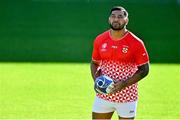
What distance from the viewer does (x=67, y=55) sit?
2242 cm

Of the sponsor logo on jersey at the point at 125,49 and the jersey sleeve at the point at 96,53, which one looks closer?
the sponsor logo on jersey at the point at 125,49

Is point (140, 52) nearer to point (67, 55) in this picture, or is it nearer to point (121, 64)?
point (121, 64)

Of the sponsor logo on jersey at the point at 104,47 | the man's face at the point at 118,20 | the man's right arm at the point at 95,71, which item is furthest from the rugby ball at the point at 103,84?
the man's face at the point at 118,20

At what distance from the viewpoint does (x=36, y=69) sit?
61.3 ft

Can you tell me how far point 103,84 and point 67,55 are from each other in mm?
14695

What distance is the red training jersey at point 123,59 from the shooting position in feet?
25.8

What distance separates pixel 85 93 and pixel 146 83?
7.37ft

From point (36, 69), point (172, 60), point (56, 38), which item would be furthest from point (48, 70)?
point (56, 38)

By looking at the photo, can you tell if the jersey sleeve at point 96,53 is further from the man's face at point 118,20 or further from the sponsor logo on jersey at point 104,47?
the man's face at point 118,20

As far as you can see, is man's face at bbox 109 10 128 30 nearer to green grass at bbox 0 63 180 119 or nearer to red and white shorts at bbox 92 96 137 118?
red and white shorts at bbox 92 96 137 118

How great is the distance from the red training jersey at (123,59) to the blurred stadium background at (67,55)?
13.3 feet

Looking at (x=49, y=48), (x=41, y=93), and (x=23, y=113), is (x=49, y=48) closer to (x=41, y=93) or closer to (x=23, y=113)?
(x=41, y=93)

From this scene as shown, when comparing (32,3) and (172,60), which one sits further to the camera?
(32,3)

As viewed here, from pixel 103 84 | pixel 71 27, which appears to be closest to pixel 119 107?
pixel 103 84
